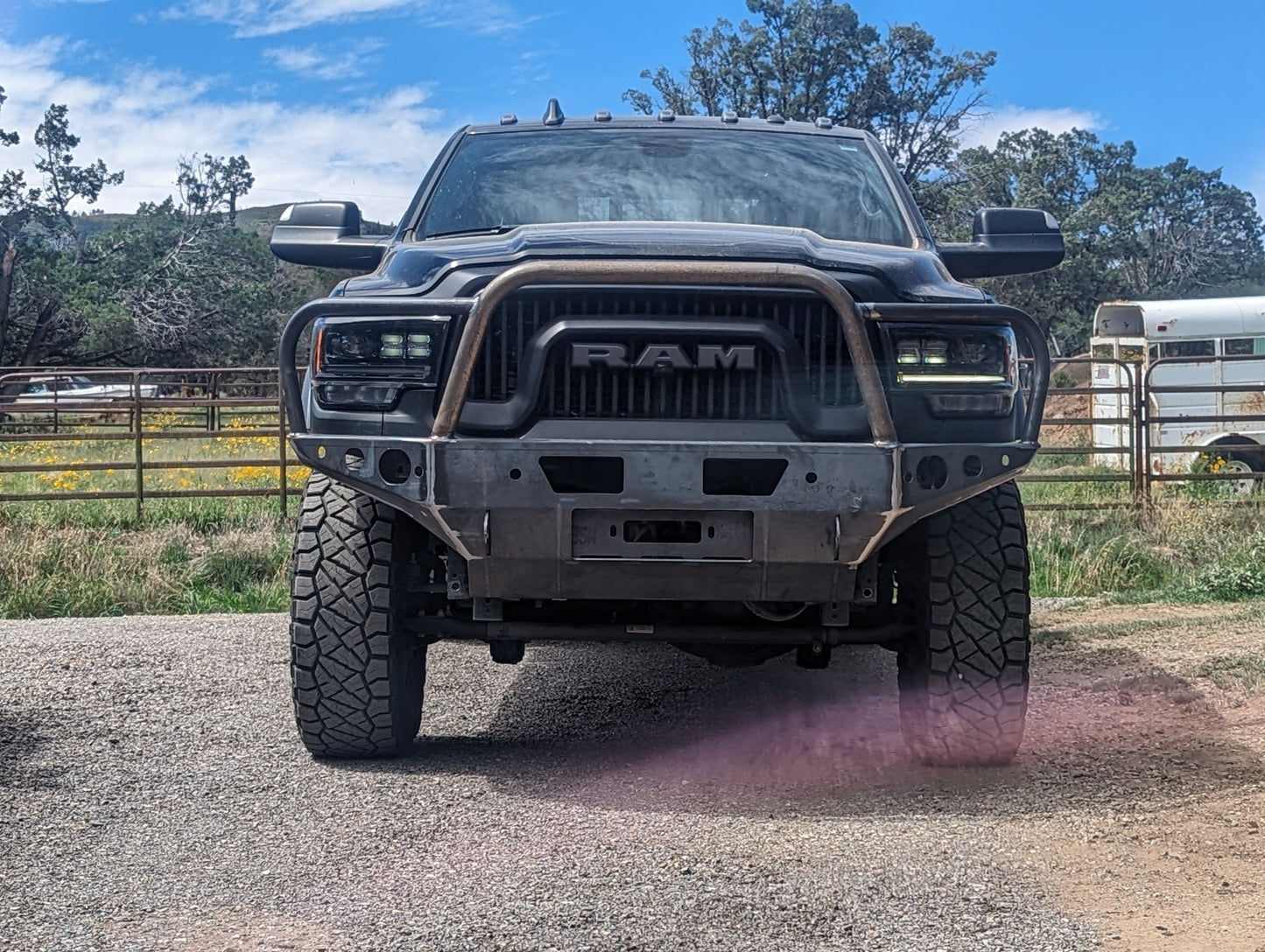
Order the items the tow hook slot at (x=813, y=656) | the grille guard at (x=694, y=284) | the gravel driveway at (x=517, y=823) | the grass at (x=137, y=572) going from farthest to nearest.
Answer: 1. the grass at (x=137, y=572)
2. the tow hook slot at (x=813, y=656)
3. the grille guard at (x=694, y=284)
4. the gravel driveway at (x=517, y=823)

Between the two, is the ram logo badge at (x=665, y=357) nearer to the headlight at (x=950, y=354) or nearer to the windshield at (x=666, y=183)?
the headlight at (x=950, y=354)

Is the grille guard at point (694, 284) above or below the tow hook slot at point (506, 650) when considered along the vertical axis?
above

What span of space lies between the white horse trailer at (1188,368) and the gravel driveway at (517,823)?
11823 millimetres

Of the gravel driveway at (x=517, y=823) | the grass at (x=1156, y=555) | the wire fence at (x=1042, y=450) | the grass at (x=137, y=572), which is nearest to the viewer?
the gravel driveway at (x=517, y=823)

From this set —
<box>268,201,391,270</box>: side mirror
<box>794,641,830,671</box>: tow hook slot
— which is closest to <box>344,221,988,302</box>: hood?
<box>268,201,391,270</box>: side mirror

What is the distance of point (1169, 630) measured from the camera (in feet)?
22.3

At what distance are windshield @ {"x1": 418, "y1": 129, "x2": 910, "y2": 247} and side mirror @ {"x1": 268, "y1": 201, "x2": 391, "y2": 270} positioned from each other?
0.28 m

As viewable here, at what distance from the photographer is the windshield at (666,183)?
5043 mm

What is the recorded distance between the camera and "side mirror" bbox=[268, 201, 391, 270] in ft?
17.0

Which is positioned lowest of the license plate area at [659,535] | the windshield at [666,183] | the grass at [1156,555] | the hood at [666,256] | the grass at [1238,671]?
the grass at [1238,671]

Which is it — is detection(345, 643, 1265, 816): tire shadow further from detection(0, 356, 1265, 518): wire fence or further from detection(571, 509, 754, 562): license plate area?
detection(0, 356, 1265, 518): wire fence

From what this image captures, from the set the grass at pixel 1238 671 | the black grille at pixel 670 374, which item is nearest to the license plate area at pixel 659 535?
the black grille at pixel 670 374

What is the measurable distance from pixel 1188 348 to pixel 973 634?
15.8 meters

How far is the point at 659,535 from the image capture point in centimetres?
385
